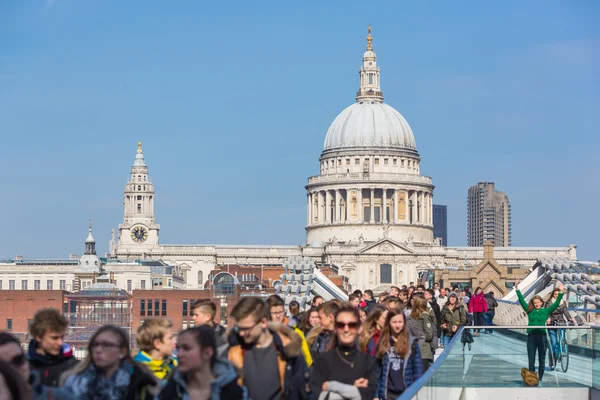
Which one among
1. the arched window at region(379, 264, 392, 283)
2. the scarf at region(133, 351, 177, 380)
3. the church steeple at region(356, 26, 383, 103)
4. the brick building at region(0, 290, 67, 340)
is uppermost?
the church steeple at region(356, 26, 383, 103)

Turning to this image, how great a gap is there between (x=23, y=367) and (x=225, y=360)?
1511mm

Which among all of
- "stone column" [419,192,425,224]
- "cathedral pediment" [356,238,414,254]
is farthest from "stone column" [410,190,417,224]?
"cathedral pediment" [356,238,414,254]

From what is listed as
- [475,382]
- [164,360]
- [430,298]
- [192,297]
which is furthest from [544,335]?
[192,297]

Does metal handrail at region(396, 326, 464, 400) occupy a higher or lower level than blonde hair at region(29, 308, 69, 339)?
lower

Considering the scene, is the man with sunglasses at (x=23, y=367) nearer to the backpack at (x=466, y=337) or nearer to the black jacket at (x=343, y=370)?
the black jacket at (x=343, y=370)

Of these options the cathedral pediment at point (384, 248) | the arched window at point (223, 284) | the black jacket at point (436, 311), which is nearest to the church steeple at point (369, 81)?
the cathedral pediment at point (384, 248)

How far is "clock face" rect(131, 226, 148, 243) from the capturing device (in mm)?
187000

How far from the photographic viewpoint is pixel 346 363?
41.7 feet

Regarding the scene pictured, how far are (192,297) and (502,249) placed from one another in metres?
62.6

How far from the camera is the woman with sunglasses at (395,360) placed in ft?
46.7

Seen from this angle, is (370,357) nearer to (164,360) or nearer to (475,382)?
(164,360)

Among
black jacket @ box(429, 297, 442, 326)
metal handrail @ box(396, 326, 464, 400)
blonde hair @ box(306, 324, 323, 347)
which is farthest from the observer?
black jacket @ box(429, 297, 442, 326)

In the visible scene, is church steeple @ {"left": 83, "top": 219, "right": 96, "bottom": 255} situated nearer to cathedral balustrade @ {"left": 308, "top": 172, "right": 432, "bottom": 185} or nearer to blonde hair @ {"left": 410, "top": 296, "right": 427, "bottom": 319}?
cathedral balustrade @ {"left": 308, "top": 172, "right": 432, "bottom": 185}

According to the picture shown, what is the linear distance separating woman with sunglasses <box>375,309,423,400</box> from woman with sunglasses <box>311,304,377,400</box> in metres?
1.39
